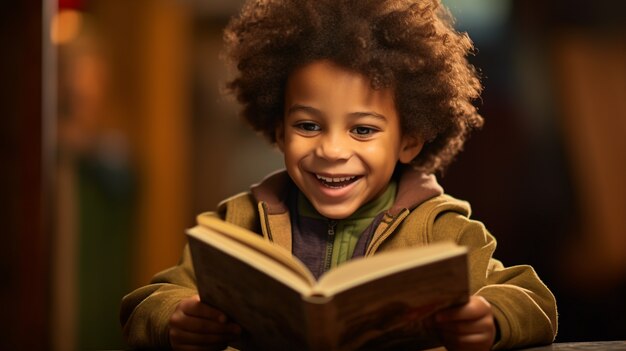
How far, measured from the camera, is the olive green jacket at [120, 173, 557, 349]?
1.12 metres

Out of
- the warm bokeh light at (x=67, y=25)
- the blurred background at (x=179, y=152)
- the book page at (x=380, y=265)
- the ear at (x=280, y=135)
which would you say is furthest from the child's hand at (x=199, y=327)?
the warm bokeh light at (x=67, y=25)

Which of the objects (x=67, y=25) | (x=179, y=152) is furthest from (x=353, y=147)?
(x=67, y=25)

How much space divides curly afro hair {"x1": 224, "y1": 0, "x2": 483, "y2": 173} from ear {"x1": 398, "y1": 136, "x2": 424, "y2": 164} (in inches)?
0.8

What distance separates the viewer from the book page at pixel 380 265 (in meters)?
0.89

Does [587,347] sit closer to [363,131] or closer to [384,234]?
[384,234]

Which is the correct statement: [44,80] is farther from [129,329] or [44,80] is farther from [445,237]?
[445,237]

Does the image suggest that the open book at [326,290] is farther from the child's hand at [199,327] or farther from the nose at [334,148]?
the nose at [334,148]

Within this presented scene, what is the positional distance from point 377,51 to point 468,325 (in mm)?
418

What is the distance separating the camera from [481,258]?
1.19 metres

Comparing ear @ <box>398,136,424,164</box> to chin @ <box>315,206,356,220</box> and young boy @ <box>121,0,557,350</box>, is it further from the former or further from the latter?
chin @ <box>315,206,356,220</box>

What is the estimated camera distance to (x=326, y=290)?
89 centimetres

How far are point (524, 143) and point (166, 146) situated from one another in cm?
102

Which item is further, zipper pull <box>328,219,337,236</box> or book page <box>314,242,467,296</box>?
zipper pull <box>328,219,337,236</box>

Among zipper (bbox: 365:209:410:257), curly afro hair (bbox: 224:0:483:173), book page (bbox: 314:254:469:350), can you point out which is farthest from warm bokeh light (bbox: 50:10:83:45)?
book page (bbox: 314:254:469:350)
